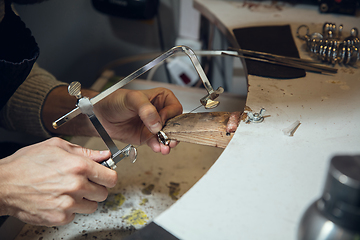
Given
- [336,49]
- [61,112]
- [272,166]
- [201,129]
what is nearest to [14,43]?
[61,112]

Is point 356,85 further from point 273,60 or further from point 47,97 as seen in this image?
point 47,97

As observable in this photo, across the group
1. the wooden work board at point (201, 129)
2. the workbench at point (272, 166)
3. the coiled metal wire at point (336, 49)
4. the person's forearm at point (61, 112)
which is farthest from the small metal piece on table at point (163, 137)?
the coiled metal wire at point (336, 49)

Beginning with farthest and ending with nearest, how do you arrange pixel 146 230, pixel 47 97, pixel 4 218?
pixel 47 97 < pixel 4 218 < pixel 146 230

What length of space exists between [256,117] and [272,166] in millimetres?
109

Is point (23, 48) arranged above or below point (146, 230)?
above

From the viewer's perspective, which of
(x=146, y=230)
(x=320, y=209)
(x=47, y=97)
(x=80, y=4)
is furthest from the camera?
(x=80, y=4)

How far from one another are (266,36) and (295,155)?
44 centimetres

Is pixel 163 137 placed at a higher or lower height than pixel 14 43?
lower

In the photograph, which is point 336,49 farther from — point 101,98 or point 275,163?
point 101,98

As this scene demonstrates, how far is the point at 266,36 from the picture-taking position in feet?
2.52

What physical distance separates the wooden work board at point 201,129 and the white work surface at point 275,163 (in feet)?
0.13

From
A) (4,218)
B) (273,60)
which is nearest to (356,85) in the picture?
(273,60)

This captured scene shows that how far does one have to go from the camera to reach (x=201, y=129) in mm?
517

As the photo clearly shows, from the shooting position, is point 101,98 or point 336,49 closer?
point 101,98
